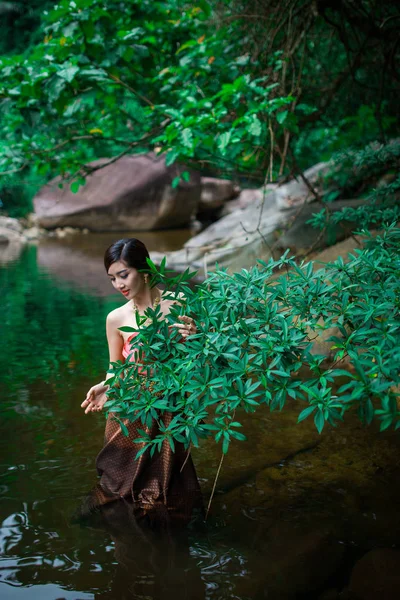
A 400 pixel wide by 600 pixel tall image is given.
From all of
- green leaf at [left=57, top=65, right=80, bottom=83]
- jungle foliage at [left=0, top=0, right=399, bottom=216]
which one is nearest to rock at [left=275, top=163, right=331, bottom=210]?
jungle foliage at [left=0, top=0, right=399, bottom=216]

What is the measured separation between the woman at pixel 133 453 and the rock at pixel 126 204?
1358 cm

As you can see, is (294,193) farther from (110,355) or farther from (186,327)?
(186,327)

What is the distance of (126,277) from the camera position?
2.75 metres

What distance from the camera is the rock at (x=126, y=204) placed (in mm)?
16266

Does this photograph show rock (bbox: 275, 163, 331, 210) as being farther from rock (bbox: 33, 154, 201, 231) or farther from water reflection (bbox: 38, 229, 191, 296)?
rock (bbox: 33, 154, 201, 231)

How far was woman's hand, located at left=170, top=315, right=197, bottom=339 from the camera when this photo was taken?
2.31 meters

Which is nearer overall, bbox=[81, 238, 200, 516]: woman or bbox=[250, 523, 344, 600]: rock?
bbox=[250, 523, 344, 600]: rock

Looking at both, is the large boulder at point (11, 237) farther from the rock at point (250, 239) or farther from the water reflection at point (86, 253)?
the rock at point (250, 239)

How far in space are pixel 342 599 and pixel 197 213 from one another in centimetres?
1609

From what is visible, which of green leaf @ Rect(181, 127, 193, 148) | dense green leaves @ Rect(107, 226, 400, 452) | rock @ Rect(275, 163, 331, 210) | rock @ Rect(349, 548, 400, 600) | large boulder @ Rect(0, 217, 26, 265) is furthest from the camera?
large boulder @ Rect(0, 217, 26, 265)

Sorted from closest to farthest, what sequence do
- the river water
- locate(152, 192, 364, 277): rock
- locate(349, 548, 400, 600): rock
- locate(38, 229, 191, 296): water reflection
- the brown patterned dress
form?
locate(349, 548, 400, 600): rock → the river water → the brown patterned dress → locate(152, 192, 364, 277): rock → locate(38, 229, 191, 296): water reflection

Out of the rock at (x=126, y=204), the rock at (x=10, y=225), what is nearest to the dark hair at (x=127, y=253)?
the rock at (x=126, y=204)

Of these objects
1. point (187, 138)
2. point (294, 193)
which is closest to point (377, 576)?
point (187, 138)

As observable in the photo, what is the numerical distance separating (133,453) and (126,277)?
2.96 feet
